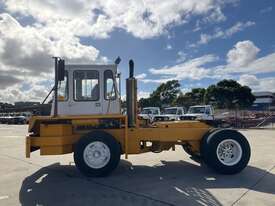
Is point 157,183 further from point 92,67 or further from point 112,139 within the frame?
point 92,67

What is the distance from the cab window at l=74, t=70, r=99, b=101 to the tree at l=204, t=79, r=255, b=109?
53034mm

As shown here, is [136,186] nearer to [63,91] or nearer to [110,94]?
[110,94]

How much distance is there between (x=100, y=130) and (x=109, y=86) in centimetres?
120

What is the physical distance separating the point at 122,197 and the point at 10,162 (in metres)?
6.19

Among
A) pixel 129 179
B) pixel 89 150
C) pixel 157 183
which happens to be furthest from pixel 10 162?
pixel 157 183

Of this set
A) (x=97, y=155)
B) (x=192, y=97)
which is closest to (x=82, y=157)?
(x=97, y=155)

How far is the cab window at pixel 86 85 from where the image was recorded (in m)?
8.83

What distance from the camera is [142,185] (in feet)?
24.5

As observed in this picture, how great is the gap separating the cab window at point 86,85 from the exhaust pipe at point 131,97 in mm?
830

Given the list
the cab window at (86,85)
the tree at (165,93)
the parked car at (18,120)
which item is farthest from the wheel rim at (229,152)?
the tree at (165,93)

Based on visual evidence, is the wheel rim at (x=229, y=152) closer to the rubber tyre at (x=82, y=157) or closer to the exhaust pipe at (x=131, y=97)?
the exhaust pipe at (x=131, y=97)

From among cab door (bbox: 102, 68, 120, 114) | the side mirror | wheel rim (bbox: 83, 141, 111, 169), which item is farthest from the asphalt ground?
the side mirror

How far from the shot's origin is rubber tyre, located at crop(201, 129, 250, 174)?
8594mm

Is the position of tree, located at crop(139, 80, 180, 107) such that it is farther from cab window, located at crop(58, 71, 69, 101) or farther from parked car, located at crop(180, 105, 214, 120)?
cab window, located at crop(58, 71, 69, 101)
